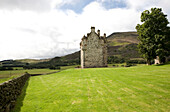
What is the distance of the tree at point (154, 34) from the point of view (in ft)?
82.8

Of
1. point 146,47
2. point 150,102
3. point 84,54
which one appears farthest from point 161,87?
point 84,54

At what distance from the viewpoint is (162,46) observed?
1016 inches

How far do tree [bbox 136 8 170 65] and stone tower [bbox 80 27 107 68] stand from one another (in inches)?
599

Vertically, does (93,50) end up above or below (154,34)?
below

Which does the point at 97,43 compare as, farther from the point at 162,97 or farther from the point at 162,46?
the point at 162,97

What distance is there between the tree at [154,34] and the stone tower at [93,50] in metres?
15.2

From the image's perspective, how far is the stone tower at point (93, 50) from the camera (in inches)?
1570

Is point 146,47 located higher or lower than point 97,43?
lower

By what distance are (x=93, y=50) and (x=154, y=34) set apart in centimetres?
2004

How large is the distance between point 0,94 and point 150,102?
1050cm

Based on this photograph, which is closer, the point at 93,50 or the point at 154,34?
the point at 154,34

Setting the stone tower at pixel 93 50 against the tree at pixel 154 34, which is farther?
the stone tower at pixel 93 50

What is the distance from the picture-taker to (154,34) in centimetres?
2705

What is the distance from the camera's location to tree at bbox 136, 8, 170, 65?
25250 mm
